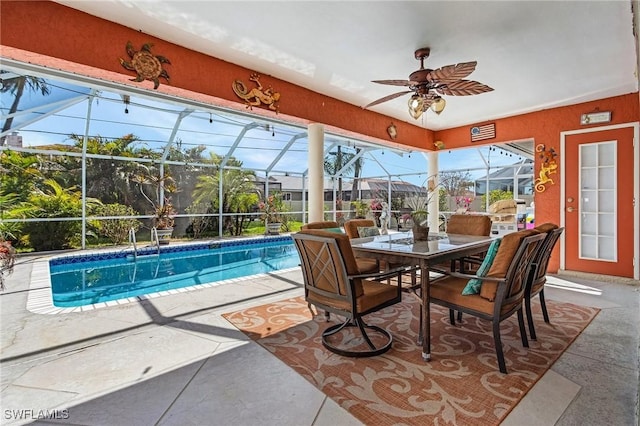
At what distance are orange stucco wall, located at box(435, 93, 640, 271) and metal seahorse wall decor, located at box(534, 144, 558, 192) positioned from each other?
2.2 inches

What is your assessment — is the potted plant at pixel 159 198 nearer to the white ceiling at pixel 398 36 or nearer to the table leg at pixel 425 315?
the white ceiling at pixel 398 36

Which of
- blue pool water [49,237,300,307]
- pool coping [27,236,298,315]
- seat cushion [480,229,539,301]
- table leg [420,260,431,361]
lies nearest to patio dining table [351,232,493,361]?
table leg [420,260,431,361]

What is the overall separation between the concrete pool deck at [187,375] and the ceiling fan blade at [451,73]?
2358mm

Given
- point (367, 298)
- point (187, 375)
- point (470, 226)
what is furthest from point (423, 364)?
→ point (470, 226)

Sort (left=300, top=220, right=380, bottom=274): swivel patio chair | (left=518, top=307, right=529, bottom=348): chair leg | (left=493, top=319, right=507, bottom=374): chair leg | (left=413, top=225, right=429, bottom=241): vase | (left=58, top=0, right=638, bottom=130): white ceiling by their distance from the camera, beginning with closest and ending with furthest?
1. (left=493, top=319, right=507, bottom=374): chair leg
2. (left=518, top=307, right=529, bottom=348): chair leg
3. (left=58, top=0, right=638, bottom=130): white ceiling
4. (left=413, top=225, right=429, bottom=241): vase
5. (left=300, top=220, right=380, bottom=274): swivel patio chair

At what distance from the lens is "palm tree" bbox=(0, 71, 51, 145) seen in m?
5.58

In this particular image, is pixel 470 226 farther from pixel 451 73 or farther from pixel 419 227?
pixel 451 73

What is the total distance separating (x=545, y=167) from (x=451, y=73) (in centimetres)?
372

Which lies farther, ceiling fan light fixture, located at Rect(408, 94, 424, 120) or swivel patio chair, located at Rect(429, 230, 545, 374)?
ceiling fan light fixture, located at Rect(408, 94, 424, 120)

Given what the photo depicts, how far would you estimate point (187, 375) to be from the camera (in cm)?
222

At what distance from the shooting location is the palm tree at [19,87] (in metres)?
5.58

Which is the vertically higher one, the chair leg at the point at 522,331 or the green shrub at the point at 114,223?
the green shrub at the point at 114,223

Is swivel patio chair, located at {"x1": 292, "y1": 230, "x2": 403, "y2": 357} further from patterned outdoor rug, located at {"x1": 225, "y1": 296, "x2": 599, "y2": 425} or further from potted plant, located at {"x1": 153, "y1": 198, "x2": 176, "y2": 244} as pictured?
potted plant, located at {"x1": 153, "y1": 198, "x2": 176, "y2": 244}

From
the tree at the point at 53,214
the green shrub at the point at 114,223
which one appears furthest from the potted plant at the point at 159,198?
the tree at the point at 53,214
